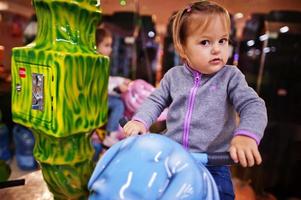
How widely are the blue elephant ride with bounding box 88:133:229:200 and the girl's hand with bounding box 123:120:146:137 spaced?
0.08m

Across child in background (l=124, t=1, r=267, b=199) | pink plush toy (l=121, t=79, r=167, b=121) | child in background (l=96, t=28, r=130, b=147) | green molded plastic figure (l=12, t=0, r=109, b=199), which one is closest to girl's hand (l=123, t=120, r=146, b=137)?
child in background (l=124, t=1, r=267, b=199)

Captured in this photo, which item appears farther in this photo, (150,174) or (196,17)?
(196,17)

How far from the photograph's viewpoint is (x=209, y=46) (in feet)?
1.40

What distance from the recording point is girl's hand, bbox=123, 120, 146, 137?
0.44 meters

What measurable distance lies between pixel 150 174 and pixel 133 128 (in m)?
0.13

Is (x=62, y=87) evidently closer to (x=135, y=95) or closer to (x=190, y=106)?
(x=190, y=106)

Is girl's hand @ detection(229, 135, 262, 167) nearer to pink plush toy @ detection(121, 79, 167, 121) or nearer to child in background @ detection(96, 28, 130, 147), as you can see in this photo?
pink plush toy @ detection(121, 79, 167, 121)

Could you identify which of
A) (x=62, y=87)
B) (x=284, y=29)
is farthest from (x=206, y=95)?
(x=284, y=29)

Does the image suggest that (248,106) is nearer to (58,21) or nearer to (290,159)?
(58,21)

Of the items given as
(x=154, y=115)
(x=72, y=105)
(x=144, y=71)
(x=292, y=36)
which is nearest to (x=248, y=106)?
(x=154, y=115)

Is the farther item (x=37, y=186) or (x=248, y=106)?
(x=37, y=186)

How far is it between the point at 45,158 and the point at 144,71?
0.57m

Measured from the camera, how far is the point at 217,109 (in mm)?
456

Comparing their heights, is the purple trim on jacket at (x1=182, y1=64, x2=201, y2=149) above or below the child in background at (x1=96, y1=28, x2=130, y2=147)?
above
